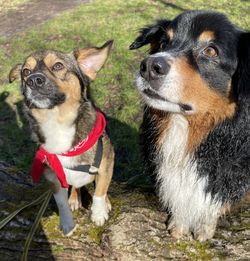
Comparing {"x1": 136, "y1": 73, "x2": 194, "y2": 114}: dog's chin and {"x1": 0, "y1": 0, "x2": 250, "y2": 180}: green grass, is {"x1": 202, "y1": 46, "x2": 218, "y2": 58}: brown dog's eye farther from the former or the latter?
{"x1": 0, "y1": 0, "x2": 250, "y2": 180}: green grass

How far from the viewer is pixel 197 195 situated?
9.59 feet

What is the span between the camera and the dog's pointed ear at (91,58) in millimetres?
3172

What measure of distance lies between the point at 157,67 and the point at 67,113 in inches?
37.7

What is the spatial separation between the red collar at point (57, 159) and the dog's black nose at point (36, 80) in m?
0.52

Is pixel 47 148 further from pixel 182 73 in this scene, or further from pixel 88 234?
pixel 182 73

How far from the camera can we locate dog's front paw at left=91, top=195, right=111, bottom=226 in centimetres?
292

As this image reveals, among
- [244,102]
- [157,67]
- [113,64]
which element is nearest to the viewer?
[157,67]

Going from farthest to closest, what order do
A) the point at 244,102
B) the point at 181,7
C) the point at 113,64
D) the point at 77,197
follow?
the point at 181,7 < the point at 113,64 < the point at 77,197 < the point at 244,102

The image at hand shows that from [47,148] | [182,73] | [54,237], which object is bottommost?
[54,237]

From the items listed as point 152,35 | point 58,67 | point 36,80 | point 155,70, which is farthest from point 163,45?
point 36,80

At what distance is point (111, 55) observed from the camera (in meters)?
7.25

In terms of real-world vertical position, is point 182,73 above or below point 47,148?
above

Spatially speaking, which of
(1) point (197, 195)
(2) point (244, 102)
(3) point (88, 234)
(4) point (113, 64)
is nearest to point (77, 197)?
(3) point (88, 234)

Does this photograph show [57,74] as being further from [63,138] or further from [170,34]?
[170,34]
